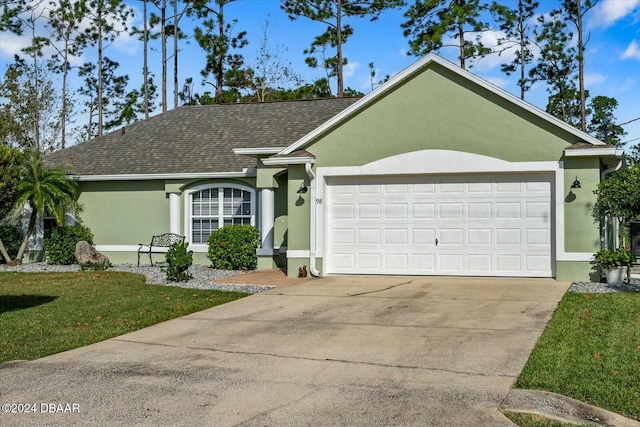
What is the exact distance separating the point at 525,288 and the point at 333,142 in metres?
5.48

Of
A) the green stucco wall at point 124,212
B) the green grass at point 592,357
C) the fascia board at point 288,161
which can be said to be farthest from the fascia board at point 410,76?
the green stucco wall at point 124,212

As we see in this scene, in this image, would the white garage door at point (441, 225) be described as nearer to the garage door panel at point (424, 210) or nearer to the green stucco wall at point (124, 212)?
the garage door panel at point (424, 210)

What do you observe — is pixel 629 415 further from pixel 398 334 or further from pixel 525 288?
pixel 525 288

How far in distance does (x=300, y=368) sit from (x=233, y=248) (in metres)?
10.1

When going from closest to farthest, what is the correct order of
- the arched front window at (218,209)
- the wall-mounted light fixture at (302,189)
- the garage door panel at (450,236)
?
the garage door panel at (450,236) < the wall-mounted light fixture at (302,189) < the arched front window at (218,209)

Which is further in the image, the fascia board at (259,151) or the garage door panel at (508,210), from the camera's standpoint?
the fascia board at (259,151)

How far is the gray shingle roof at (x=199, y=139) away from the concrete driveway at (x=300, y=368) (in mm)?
8935

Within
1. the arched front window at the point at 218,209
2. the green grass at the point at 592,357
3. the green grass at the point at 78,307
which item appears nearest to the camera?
the green grass at the point at 592,357

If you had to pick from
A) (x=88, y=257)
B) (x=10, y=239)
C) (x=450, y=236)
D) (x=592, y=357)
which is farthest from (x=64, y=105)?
(x=592, y=357)

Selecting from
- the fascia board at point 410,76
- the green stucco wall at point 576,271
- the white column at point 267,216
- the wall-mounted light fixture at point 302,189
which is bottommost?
the green stucco wall at point 576,271

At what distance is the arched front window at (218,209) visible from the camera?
60.7 feet

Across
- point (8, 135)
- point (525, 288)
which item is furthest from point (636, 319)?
point (8, 135)

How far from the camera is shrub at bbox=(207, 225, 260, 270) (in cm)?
1689

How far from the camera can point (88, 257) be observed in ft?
57.9
